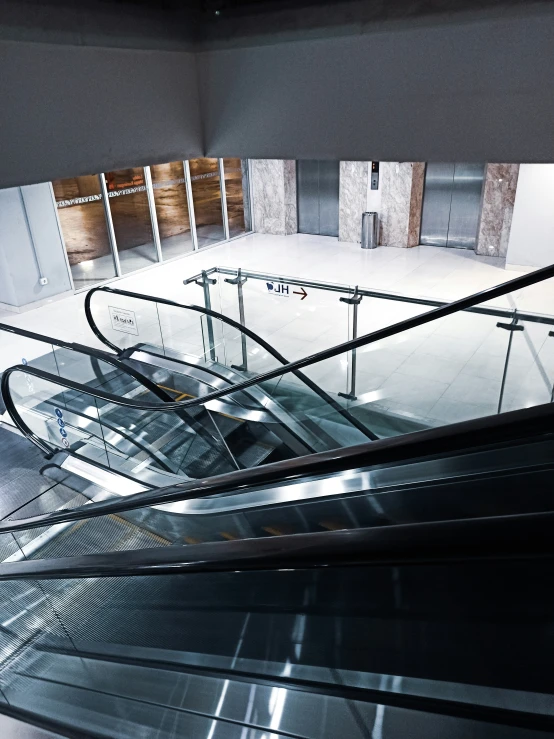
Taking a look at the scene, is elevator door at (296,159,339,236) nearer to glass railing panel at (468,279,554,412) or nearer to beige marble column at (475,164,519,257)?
beige marble column at (475,164,519,257)

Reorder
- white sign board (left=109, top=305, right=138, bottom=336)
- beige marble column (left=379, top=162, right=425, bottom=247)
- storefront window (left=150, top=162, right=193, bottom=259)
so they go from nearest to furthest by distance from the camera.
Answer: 1. white sign board (left=109, top=305, right=138, bottom=336)
2. beige marble column (left=379, top=162, right=425, bottom=247)
3. storefront window (left=150, top=162, right=193, bottom=259)

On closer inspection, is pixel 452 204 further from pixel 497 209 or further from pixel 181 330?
pixel 181 330

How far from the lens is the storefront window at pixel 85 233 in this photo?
11578 millimetres

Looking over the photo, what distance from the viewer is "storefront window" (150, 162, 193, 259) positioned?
13.6 meters

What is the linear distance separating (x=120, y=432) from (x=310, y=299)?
269 cm

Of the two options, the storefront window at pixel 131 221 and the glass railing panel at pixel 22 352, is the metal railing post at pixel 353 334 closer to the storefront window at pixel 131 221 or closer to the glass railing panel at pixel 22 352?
the glass railing panel at pixel 22 352

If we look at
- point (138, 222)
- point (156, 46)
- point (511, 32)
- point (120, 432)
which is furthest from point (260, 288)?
point (138, 222)

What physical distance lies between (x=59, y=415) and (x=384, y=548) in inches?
213

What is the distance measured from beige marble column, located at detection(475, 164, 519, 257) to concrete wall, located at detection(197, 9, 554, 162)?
32.1 ft

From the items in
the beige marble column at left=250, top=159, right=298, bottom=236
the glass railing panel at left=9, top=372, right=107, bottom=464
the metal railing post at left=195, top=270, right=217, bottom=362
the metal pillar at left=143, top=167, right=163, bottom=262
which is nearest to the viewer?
the glass railing panel at left=9, top=372, right=107, bottom=464

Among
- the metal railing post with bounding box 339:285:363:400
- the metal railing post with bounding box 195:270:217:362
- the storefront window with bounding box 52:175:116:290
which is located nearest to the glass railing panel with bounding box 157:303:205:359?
the metal railing post with bounding box 195:270:217:362

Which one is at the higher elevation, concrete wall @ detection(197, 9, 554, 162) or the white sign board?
concrete wall @ detection(197, 9, 554, 162)

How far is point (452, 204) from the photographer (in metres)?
12.5

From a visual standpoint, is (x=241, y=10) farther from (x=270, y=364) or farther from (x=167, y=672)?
(x=270, y=364)
